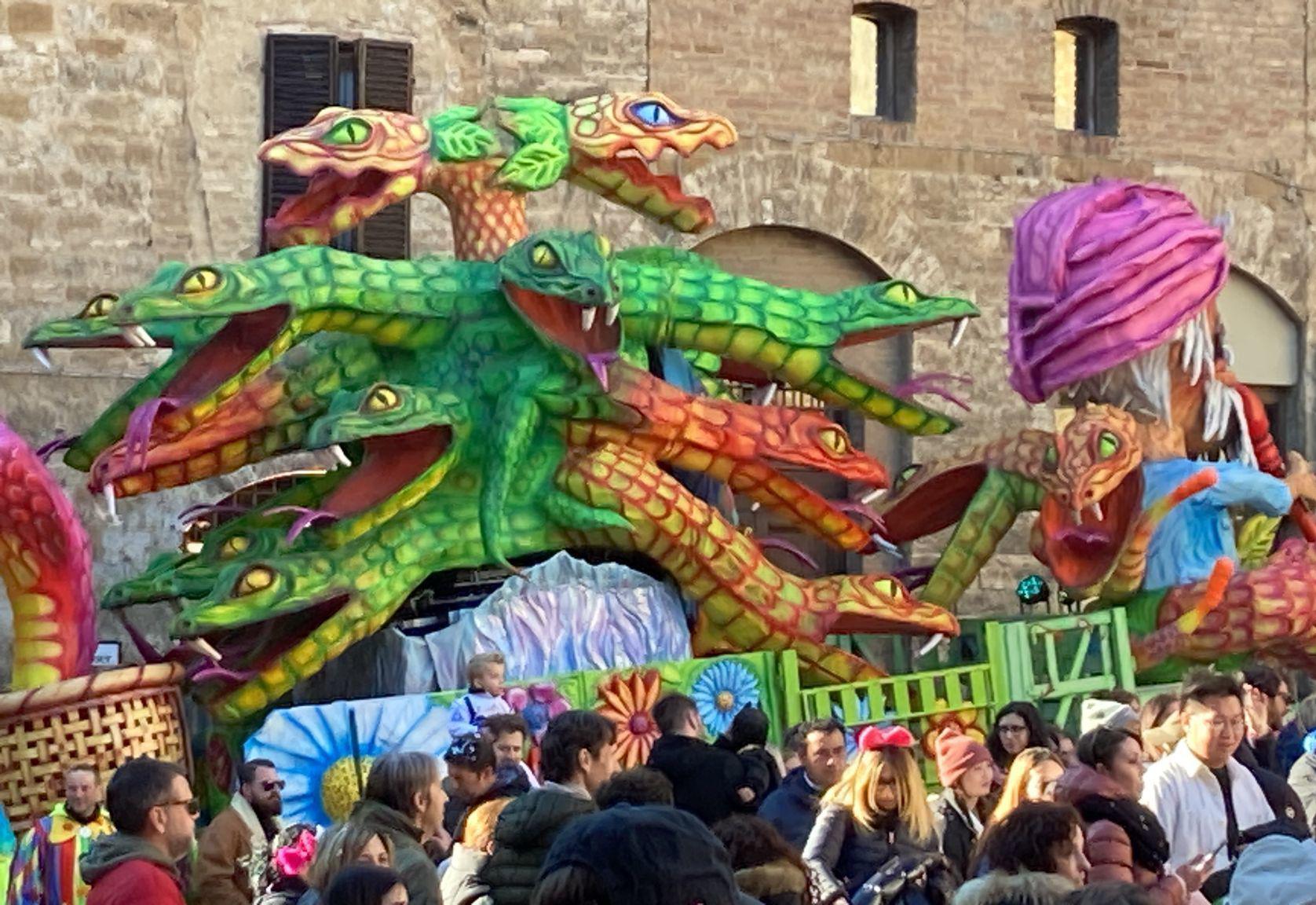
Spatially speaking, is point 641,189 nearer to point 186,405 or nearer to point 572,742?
point 186,405

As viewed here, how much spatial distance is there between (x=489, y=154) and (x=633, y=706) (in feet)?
9.81

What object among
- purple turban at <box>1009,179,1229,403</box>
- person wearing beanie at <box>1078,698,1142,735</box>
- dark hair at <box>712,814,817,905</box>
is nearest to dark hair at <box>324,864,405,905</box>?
dark hair at <box>712,814,817,905</box>

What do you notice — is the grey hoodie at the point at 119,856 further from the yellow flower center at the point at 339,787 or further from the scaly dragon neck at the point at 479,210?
the scaly dragon neck at the point at 479,210

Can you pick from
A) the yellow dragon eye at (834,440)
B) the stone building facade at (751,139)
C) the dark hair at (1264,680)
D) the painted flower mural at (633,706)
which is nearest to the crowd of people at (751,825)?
the dark hair at (1264,680)

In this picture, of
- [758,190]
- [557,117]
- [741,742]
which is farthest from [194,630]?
[758,190]

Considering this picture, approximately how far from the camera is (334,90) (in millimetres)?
21484

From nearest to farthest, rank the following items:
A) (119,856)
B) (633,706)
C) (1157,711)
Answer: (119,856)
(1157,711)
(633,706)

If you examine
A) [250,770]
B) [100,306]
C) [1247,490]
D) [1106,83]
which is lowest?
[250,770]

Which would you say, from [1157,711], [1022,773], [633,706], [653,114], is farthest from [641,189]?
[1022,773]

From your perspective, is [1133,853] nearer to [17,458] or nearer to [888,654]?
[17,458]

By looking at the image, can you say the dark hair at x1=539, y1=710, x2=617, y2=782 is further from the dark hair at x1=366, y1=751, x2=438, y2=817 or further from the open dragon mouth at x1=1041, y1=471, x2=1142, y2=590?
the open dragon mouth at x1=1041, y1=471, x2=1142, y2=590

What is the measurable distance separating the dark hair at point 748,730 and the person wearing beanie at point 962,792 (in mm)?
744

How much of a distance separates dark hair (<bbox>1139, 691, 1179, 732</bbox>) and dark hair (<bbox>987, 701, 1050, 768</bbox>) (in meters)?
0.48

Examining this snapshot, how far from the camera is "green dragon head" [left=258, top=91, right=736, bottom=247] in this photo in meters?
17.5
